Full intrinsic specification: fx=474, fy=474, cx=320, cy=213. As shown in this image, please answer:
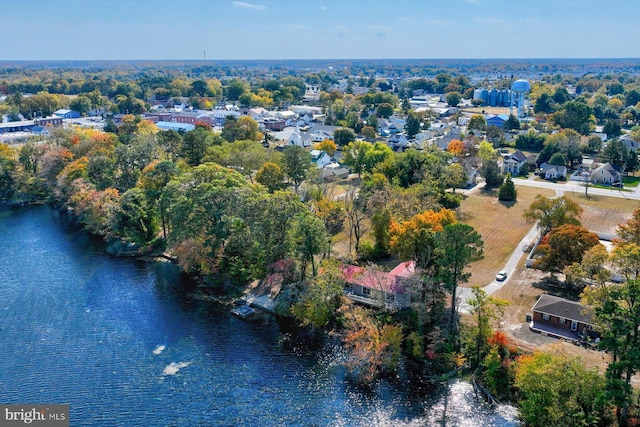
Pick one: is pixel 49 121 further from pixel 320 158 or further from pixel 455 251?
pixel 455 251

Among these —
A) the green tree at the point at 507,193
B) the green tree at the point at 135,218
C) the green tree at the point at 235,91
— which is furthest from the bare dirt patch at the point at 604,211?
the green tree at the point at 235,91

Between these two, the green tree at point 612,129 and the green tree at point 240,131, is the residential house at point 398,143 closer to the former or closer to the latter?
the green tree at point 240,131

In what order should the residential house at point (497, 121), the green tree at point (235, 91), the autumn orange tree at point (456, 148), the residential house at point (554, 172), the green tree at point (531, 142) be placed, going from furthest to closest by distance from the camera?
the green tree at point (235, 91), the residential house at point (497, 121), the green tree at point (531, 142), the autumn orange tree at point (456, 148), the residential house at point (554, 172)

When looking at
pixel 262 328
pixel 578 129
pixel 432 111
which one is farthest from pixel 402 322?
pixel 432 111

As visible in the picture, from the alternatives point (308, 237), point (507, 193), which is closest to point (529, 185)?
point (507, 193)

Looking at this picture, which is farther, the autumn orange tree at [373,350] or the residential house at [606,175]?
the residential house at [606,175]

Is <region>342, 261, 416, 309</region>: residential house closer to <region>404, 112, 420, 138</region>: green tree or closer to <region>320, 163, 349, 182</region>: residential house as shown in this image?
<region>320, 163, 349, 182</region>: residential house

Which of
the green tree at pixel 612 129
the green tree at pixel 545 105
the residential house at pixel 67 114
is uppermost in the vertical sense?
the green tree at pixel 545 105
